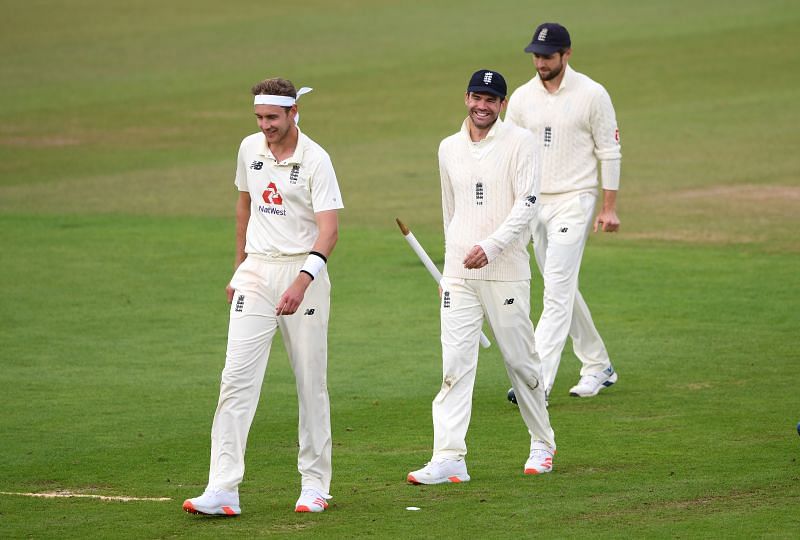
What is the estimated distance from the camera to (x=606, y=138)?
40.1 feet

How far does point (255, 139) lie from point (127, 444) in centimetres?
279

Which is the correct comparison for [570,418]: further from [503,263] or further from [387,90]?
[387,90]

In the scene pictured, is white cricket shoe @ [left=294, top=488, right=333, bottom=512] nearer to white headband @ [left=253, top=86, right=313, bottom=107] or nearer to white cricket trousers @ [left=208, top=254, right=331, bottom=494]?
white cricket trousers @ [left=208, top=254, right=331, bottom=494]

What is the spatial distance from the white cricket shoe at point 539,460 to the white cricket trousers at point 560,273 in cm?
193

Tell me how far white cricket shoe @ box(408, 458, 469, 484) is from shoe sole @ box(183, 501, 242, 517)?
1228 millimetres

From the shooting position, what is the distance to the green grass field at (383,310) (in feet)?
29.7

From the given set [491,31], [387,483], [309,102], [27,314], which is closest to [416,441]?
[387,483]

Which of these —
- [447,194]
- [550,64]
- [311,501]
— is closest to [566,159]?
[550,64]

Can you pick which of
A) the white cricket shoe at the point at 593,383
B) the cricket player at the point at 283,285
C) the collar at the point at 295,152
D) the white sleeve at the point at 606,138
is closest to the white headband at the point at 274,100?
the cricket player at the point at 283,285

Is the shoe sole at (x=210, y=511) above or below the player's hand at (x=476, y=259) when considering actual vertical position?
below

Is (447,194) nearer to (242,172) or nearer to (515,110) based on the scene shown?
(242,172)

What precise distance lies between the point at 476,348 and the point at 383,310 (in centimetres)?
633

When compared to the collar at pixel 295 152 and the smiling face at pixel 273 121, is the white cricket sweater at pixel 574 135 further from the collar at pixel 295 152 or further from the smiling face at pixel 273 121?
the smiling face at pixel 273 121

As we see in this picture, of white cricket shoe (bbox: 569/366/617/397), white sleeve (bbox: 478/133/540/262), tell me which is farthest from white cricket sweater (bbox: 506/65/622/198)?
white sleeve (bbox: 478/133/540/262)
